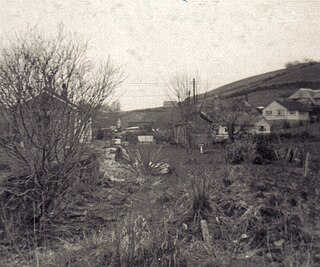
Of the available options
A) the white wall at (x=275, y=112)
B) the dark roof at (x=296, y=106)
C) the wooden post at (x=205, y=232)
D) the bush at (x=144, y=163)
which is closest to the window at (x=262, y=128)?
the white wall at (x=275, y=112)

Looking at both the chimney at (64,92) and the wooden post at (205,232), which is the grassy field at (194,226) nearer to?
the wooden post at (205,232)

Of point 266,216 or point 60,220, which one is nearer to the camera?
point 266,216

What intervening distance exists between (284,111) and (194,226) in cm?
2109

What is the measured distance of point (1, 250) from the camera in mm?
4457

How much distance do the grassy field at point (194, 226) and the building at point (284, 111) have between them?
432 inches

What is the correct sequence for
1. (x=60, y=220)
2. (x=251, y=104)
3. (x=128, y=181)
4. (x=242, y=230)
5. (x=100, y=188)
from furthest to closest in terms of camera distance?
(x=251, y=104) < (x=128, y=181) < (x=100, y=188) < (x=60, y=220) < (x=242, y=230)

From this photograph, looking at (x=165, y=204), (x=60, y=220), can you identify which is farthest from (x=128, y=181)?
(x=60, y=220)

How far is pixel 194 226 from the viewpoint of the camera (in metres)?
5.32

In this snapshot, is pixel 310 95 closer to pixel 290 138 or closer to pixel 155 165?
pixel 290 138

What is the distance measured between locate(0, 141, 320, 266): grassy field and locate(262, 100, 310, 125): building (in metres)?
11.0

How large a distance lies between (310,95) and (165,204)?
15.2 metres

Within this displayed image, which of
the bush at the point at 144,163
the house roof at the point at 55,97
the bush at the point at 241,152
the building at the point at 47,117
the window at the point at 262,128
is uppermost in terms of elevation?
the house roof at the point at 55,97

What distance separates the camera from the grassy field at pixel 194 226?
375cm

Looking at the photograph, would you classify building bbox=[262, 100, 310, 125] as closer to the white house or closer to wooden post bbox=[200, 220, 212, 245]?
the white house
